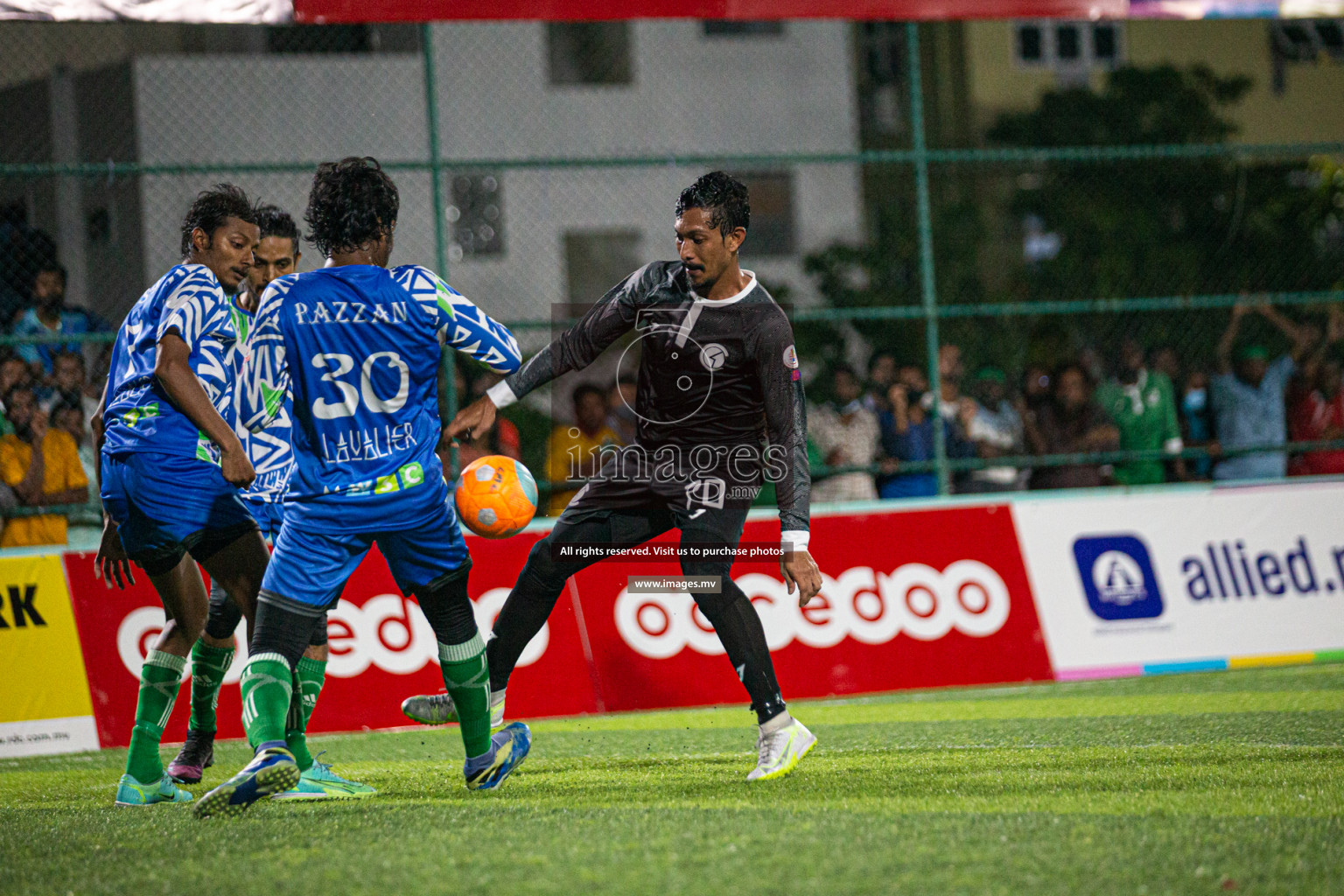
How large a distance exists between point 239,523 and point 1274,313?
969cm

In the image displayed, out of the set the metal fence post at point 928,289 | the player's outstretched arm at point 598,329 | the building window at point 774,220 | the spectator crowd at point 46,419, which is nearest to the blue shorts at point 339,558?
the player's outstretched arm at point 598,329

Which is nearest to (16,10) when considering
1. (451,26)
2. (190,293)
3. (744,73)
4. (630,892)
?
(190,293)

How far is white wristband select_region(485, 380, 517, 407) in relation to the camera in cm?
530

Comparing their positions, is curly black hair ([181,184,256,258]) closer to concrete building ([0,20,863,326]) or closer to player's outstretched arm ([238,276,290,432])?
player's outstretched arm ([238,276,290,432])

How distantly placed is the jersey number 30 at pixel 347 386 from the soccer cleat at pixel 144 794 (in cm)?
180

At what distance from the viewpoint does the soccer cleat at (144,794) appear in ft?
17.7

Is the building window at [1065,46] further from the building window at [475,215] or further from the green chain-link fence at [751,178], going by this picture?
the building window at [475,215]

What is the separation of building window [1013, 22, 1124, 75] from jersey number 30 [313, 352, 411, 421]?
26.9 m

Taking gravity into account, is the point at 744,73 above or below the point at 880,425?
above

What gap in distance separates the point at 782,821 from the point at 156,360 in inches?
111

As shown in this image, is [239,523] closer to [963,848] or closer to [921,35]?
[963,848]

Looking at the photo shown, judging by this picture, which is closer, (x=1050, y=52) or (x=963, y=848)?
(x=963, y=848)

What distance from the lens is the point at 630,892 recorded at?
11.7 feet

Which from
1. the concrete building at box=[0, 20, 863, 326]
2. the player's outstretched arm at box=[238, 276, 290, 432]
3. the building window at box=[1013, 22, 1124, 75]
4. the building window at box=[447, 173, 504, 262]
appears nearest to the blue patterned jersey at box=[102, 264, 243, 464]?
the player's outstretched arm at box=[238, 276, 290, 432]
